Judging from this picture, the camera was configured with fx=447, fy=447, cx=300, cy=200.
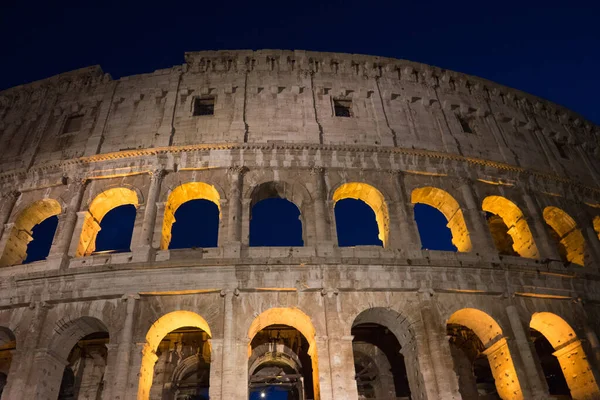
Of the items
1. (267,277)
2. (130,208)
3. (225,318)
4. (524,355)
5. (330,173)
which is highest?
(130,208)

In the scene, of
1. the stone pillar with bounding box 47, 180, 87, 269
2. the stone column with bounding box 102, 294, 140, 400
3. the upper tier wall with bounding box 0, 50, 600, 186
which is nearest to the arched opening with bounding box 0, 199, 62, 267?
the stone pillar with bounding box 47, 180, 87, 269

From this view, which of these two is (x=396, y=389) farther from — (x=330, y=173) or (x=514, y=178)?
(x=514, y=178)

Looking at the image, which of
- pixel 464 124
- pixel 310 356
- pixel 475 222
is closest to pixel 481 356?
pixel 475 222

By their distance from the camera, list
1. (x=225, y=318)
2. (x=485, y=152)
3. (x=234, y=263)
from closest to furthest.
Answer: (x=225, y=318)
(x=234, y=263)
(x=485, y=152)

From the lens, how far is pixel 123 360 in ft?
34.6

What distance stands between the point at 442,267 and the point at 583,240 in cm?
654

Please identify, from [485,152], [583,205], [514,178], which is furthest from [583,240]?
[485,152]

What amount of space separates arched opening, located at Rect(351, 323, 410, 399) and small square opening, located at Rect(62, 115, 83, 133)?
12.4 meters

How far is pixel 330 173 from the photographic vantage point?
47.2ft

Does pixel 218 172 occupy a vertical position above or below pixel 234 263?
above

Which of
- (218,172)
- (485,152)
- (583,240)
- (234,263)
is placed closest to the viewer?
(234,263)

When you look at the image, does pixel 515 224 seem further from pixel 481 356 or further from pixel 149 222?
pixel 149 222

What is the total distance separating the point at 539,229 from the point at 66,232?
Answer: 14811mm

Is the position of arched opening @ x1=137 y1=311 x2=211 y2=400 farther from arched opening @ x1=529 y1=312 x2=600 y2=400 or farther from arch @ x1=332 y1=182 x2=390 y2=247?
arched opening @ x1=529 y1=312 x2=600 y2=400
